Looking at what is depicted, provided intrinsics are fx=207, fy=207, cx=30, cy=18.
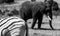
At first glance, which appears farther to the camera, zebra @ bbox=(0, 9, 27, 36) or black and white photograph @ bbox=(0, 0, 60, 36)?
black and white photograph @ bbox=(0, 0, 60, 36)

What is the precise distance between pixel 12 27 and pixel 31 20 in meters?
9.19

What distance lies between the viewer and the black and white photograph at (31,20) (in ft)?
13.6

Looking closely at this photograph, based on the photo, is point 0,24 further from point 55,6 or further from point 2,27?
point 55,6

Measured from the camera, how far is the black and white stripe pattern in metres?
3.85

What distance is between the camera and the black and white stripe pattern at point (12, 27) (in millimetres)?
3854

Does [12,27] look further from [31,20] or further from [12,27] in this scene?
[31,20]

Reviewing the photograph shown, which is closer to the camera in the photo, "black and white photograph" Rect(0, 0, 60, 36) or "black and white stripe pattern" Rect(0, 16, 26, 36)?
"black and white stripe pattern" Rect(0, 16, 26, 36)

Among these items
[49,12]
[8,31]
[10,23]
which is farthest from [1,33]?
→ [49,12]

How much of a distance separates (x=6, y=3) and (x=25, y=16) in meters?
8.23

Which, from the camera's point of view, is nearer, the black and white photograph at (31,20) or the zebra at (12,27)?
the zebra at (12,27)

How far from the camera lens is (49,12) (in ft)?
33.8

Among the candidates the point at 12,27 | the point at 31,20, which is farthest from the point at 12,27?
the point at 31,20

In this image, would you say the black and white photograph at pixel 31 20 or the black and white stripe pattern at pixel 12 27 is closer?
the black and white stripe pattern at pixel 12 27

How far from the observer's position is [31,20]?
43.7 feet
